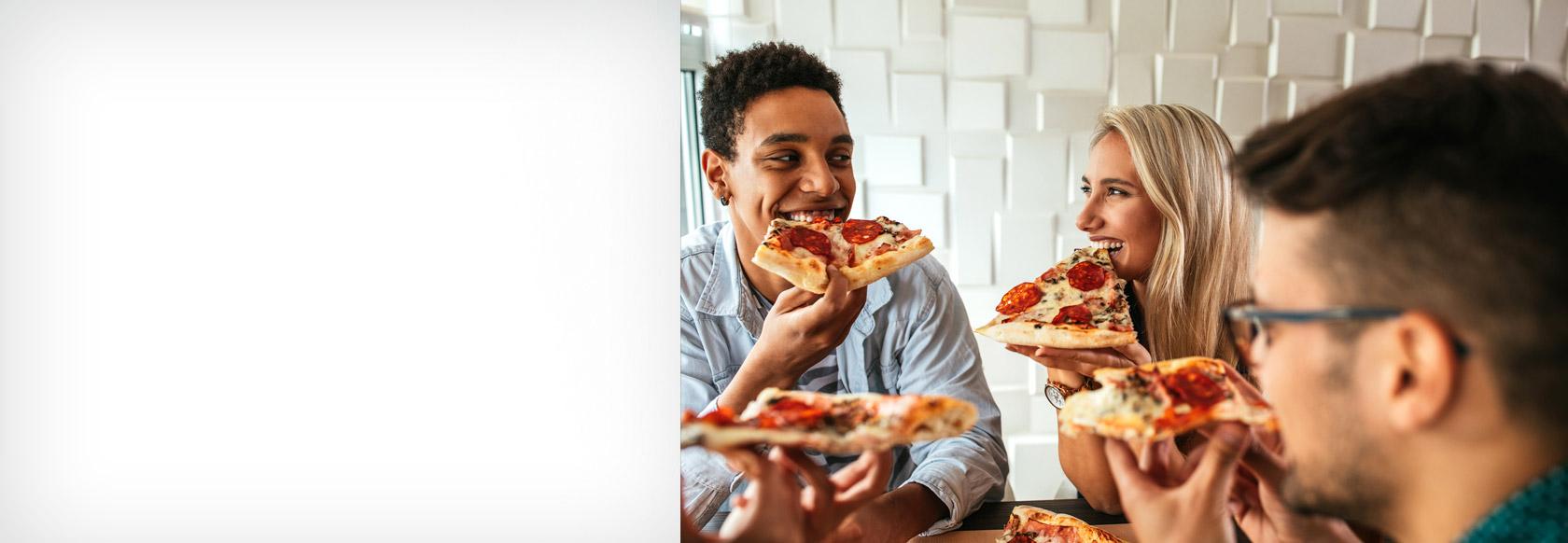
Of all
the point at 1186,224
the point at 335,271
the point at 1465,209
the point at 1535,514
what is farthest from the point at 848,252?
the point at 335,271

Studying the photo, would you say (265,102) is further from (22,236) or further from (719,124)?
(719,124)

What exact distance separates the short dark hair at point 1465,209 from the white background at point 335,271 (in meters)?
1.52

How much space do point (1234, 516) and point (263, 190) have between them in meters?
2.23

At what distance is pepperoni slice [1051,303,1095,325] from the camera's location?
6.45ft

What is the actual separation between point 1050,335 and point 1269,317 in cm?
53

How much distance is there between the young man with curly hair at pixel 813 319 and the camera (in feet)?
6.58

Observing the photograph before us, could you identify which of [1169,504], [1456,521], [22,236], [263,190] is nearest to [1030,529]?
[1169,504]

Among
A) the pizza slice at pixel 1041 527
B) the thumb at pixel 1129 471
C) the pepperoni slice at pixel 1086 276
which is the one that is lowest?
the pizza slice at pixel 1041 527

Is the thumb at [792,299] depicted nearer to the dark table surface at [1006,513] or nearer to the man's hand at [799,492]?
the man's hand at [799,492]

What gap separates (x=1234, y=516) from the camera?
187cm

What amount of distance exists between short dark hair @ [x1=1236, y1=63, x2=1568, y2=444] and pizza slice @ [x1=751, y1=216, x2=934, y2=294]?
0.75m

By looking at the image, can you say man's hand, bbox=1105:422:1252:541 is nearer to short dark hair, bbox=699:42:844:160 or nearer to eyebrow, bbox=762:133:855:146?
eyebrow, bbox=762:133:855:146

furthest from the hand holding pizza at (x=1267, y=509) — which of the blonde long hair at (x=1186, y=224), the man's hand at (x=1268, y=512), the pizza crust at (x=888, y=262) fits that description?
the pizza crust at (x=888, y=262)

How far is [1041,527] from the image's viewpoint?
6.66ft
